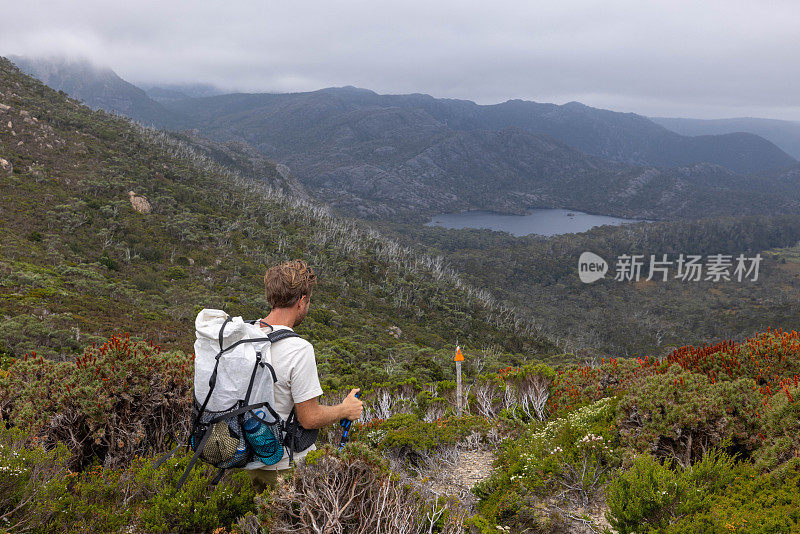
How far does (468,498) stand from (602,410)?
2129 mm

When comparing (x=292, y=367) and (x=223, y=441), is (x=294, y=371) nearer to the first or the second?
(x=292, y=367)

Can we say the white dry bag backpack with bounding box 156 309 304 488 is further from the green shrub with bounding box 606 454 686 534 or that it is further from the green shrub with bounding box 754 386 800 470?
the green shrub with bounding box 754 386 800 470

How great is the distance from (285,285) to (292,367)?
1.59ft

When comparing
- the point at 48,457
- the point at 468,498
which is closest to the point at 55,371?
the point at 48,457

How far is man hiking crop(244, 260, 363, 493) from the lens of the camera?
90.2 inches

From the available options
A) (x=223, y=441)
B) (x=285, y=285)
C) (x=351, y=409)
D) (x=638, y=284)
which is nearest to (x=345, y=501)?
(x=351, y=409)

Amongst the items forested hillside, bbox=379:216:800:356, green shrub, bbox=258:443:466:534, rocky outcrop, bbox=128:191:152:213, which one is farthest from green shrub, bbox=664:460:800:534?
forested hillside, bbox=379:216:800:356

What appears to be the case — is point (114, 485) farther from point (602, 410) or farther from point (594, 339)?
point (594, 339)

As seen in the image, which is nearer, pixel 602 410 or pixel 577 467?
pixel 577 467

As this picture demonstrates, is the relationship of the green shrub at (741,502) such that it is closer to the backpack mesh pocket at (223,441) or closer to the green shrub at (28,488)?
the backpack mesh pocket at (223,441)

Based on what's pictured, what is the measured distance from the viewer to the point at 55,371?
4.57 m

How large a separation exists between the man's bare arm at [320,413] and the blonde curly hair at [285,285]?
0.59 metres

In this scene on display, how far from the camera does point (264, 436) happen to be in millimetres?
2336

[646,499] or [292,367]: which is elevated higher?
[292,367]
